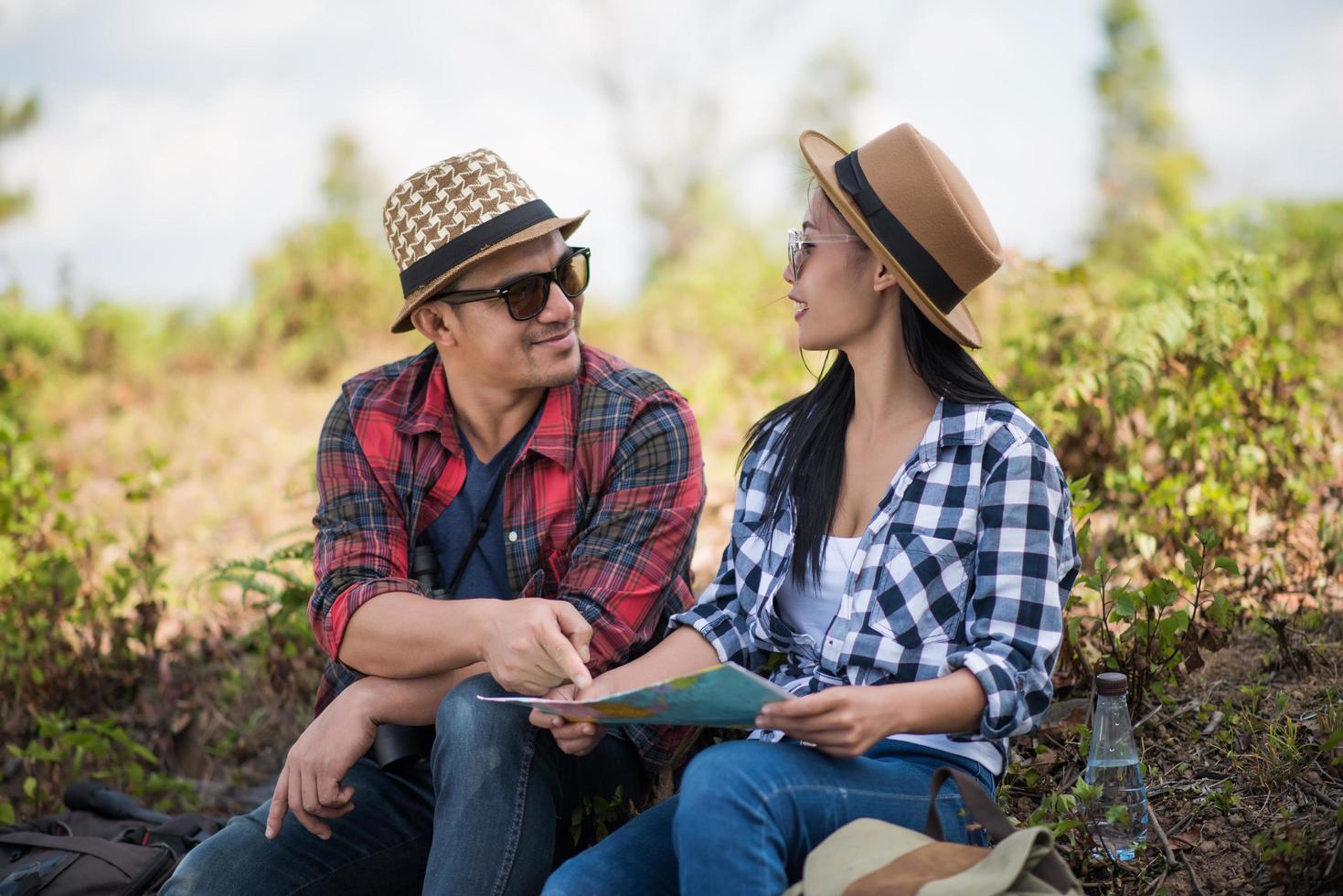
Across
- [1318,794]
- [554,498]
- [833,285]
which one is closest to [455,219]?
[554,498]

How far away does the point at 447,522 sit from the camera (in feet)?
10.6

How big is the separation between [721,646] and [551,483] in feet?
2.31

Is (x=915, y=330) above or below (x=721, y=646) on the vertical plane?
above

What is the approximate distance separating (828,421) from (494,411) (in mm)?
974

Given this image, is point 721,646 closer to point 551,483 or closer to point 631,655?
point 631,655

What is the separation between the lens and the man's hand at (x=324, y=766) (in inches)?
112

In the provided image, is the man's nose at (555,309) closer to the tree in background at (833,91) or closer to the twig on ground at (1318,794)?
the twig on ground at (1318,794)

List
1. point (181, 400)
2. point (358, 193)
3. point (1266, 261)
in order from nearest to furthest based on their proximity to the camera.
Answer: point (1266, 261) < point (181, 400) < point (358, 193)

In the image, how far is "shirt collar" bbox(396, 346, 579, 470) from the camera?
3.15 meters

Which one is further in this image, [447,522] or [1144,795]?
[447,522]

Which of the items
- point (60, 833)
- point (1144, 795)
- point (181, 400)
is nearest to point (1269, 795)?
point (1144, 795)

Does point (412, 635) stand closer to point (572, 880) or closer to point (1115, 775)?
point (572, 880)

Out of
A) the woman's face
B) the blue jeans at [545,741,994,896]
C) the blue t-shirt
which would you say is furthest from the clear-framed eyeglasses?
the blue jeans at [545,741,994,896]

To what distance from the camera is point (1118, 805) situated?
2.74 metres
